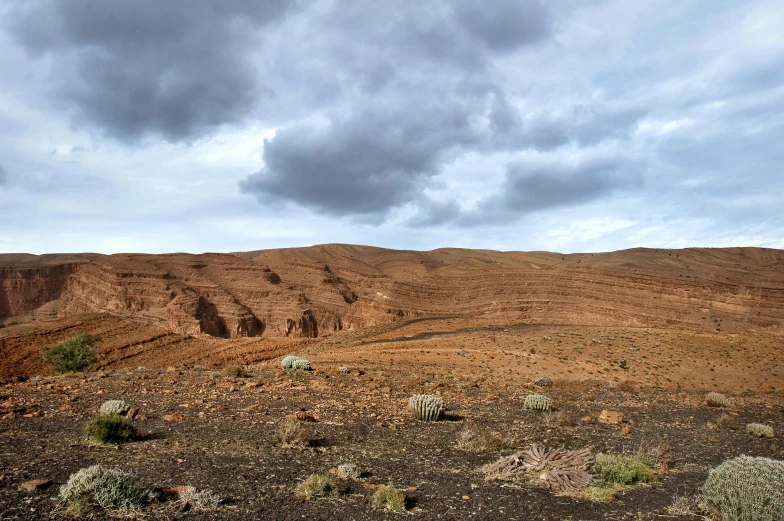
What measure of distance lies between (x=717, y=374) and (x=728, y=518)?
20405mm

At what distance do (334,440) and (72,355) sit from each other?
21.5 meters

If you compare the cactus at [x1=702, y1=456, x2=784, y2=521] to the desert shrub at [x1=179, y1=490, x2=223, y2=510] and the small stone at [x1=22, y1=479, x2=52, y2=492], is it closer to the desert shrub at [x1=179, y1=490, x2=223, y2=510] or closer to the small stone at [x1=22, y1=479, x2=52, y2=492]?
the desert shrub at [x1=179, y1=490, x2=223, y2=510]

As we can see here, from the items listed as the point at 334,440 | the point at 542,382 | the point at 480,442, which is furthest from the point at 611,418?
the point at 334,440

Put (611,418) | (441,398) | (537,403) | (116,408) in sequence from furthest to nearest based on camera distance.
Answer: (441,398) → (537,403) → (611,418) → (116,408)

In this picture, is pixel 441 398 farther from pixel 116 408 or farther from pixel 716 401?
pixel 716 401

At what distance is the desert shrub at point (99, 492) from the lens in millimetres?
5496

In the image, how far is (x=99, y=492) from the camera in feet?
18.2

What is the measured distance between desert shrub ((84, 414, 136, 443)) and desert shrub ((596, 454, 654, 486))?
23.5ft

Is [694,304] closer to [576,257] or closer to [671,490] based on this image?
[671,490]

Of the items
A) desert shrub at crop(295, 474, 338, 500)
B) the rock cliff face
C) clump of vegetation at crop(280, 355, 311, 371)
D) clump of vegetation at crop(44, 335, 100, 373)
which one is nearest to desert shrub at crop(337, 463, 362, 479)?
desert shrub at crop(295, 474, 338, 500)

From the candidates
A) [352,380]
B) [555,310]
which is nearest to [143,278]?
[555,310]

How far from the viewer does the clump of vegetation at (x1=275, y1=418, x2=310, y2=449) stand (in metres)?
8.59

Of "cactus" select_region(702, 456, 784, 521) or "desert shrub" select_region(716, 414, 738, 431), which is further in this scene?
"desert shrub" select_region(716, 414, 738, 431)

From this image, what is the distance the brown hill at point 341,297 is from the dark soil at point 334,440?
1769cm
